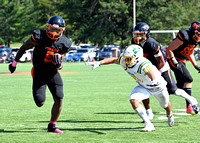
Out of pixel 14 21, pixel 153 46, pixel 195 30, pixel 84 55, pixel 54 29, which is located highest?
pixel 54 29

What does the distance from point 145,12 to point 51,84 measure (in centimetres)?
4495

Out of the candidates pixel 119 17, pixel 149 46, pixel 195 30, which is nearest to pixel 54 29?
pixel 149 46

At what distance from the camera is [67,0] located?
52.9m

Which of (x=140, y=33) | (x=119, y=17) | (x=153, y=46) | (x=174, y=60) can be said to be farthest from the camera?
(x=119, y=17)

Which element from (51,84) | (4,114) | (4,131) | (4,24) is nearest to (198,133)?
(51,84)

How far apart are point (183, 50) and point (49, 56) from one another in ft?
11.4

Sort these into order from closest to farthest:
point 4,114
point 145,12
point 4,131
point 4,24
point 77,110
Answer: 1. point 4,131
2. point 4,114
3. point 77,110
4. point 145,12
5. point 4,24

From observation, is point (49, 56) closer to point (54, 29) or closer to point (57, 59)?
point (57, 59)

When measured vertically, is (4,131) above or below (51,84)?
below

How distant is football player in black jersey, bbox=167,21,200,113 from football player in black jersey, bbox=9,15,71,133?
8.96ft

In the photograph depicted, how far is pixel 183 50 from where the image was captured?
8969mm

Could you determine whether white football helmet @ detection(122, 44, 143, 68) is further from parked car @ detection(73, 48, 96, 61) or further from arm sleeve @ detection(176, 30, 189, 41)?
parked car @ detection(73, 48, 96, 61)

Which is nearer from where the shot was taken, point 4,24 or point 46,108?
point 46,108

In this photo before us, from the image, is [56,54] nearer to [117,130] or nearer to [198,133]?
[117,130]
